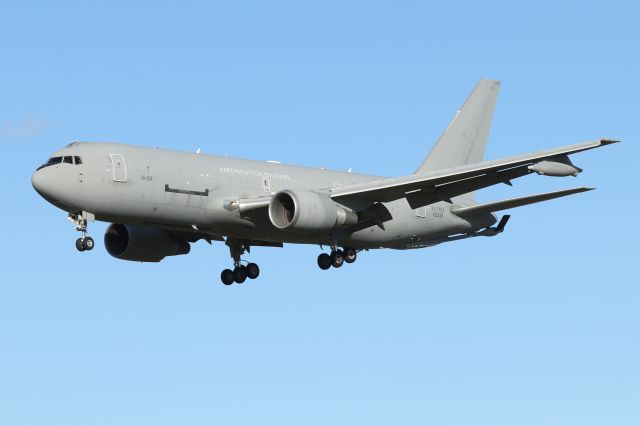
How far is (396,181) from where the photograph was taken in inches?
2229

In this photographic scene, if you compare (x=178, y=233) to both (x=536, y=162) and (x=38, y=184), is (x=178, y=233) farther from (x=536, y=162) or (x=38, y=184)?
(x=536, y=162)

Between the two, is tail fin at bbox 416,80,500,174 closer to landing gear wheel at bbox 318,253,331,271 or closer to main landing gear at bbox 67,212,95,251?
landing gear wheel at bbox 318,253,331,271

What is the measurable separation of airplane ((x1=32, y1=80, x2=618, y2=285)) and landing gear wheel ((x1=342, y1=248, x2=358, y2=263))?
0.05 m

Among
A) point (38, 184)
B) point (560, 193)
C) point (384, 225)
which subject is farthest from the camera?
point (384, 225)

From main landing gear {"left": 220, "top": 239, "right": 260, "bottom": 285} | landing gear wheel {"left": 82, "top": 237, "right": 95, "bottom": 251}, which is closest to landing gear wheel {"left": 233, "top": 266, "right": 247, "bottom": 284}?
main landing gear {"left": 220, "top": 239, "right": 260, "bottom": 285}

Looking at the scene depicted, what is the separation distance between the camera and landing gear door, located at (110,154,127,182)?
5416 cm

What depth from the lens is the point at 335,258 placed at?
59.8m

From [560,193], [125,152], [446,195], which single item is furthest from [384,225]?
[125,152]

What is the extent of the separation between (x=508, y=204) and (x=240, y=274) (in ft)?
38.7

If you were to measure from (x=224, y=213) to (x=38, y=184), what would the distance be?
7309mm

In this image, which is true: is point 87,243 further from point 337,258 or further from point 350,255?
point 350,255

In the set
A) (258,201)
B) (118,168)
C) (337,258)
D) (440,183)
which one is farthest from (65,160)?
(440,183)

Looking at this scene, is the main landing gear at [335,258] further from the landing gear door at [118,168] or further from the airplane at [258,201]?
the landing gear door at [118,168]

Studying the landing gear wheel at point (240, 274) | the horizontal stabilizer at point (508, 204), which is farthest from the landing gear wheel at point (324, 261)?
the horizontal stabilizer at point (508, 204)
